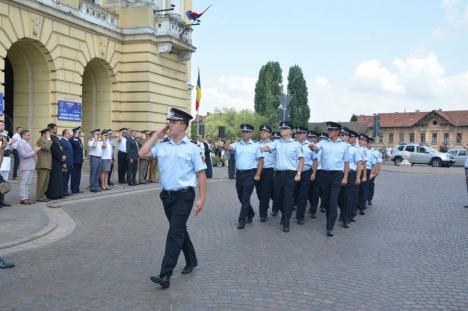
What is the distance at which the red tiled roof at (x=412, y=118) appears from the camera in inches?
3506

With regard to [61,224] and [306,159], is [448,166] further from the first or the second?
[61,224]

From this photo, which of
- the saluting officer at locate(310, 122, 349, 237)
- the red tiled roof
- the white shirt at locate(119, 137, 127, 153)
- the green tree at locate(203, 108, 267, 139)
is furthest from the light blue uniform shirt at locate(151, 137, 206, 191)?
the green tree at locate(203, 108, 267, 139)

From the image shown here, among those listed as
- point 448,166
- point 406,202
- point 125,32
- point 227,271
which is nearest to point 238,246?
point 227,271

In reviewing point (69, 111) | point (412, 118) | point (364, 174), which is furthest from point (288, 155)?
point (412, 118)

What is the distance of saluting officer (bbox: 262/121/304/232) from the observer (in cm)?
970

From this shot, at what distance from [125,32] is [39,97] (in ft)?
18.9

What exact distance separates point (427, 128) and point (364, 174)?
86201mm

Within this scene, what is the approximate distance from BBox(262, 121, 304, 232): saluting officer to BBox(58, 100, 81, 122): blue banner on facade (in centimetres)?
1276

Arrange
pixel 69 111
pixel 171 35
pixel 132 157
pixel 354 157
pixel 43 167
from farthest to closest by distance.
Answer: pixel 171 35 < pixel 69 111 < pixel 132 157 < pixel 43 167 < pixel 354 157

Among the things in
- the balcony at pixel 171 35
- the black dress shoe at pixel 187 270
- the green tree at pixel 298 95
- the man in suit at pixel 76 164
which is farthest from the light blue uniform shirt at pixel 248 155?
the green tree at pixel 298 95

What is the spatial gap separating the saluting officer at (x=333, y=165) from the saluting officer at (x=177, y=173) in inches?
160

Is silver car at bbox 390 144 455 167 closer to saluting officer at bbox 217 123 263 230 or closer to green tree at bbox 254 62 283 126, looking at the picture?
saluting officer at bbox 217 123 263 230

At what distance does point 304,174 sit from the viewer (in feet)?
36.3

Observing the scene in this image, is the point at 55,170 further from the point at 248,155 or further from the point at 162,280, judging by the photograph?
the point at 162,280
